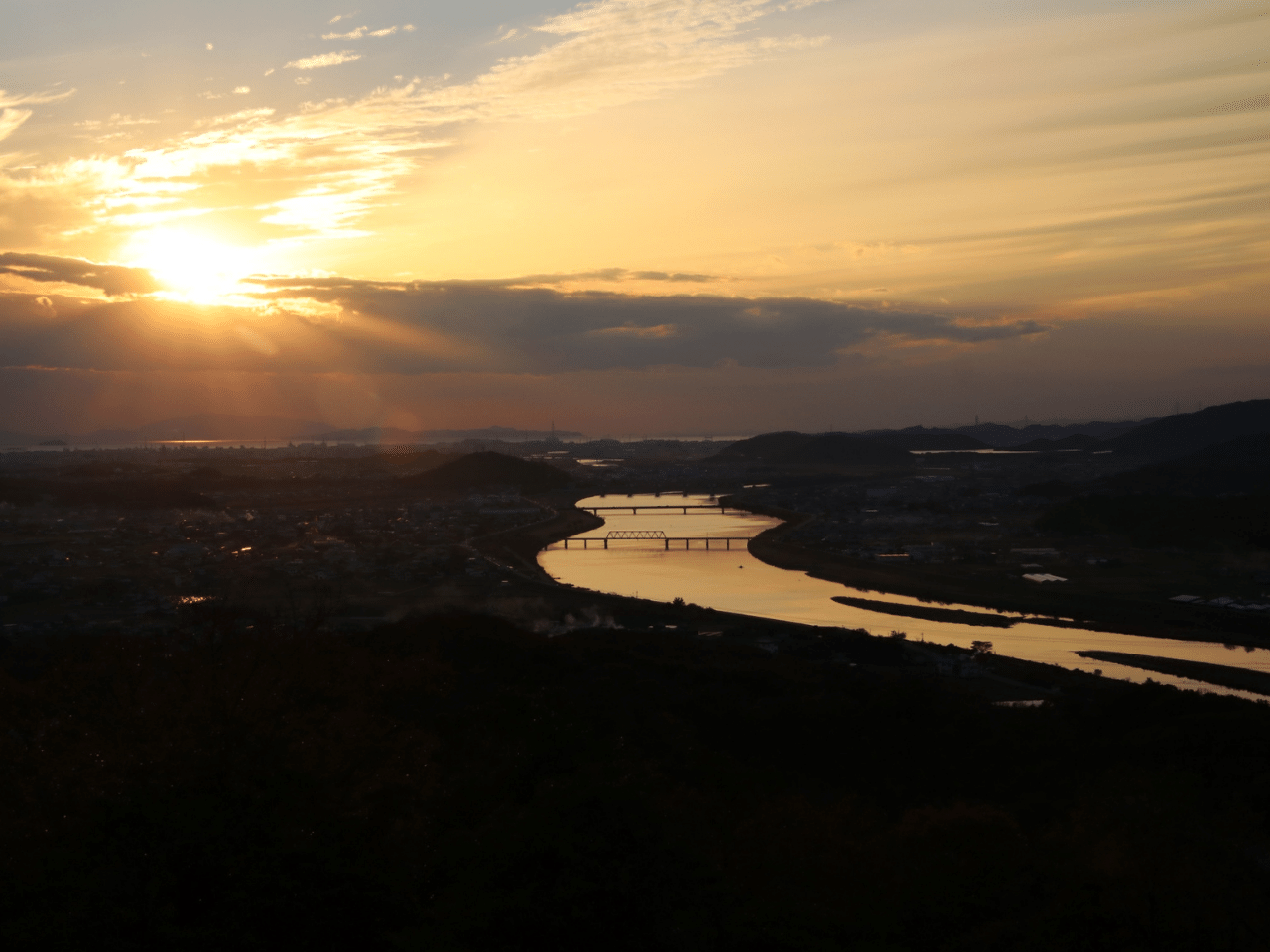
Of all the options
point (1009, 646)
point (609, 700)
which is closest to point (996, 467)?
point (1009, 646)

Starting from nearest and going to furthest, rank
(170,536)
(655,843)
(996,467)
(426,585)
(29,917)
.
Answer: (29,917), (655,843), (426,585), (170,536), (996,467)

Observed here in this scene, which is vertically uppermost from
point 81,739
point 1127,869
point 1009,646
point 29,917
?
point 81,739

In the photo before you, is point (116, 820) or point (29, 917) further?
point (116, 820)

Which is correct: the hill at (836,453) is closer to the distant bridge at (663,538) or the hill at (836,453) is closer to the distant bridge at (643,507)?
the distant bridge at (643,507)

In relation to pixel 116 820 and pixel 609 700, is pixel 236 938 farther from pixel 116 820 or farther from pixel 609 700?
pixel 609 700

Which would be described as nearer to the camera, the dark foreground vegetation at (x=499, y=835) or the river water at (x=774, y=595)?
the dark foreground vegetation at (x=499, y=835)

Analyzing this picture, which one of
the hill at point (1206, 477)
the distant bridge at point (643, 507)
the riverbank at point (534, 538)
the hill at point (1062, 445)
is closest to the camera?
the riverbank at point (534, 538)

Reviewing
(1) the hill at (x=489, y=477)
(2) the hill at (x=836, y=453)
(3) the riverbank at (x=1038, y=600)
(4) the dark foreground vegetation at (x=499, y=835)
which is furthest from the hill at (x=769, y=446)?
(4) the dark foreground vegetation at (x=499, y=835)

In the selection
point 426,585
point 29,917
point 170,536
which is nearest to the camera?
point 29,917
